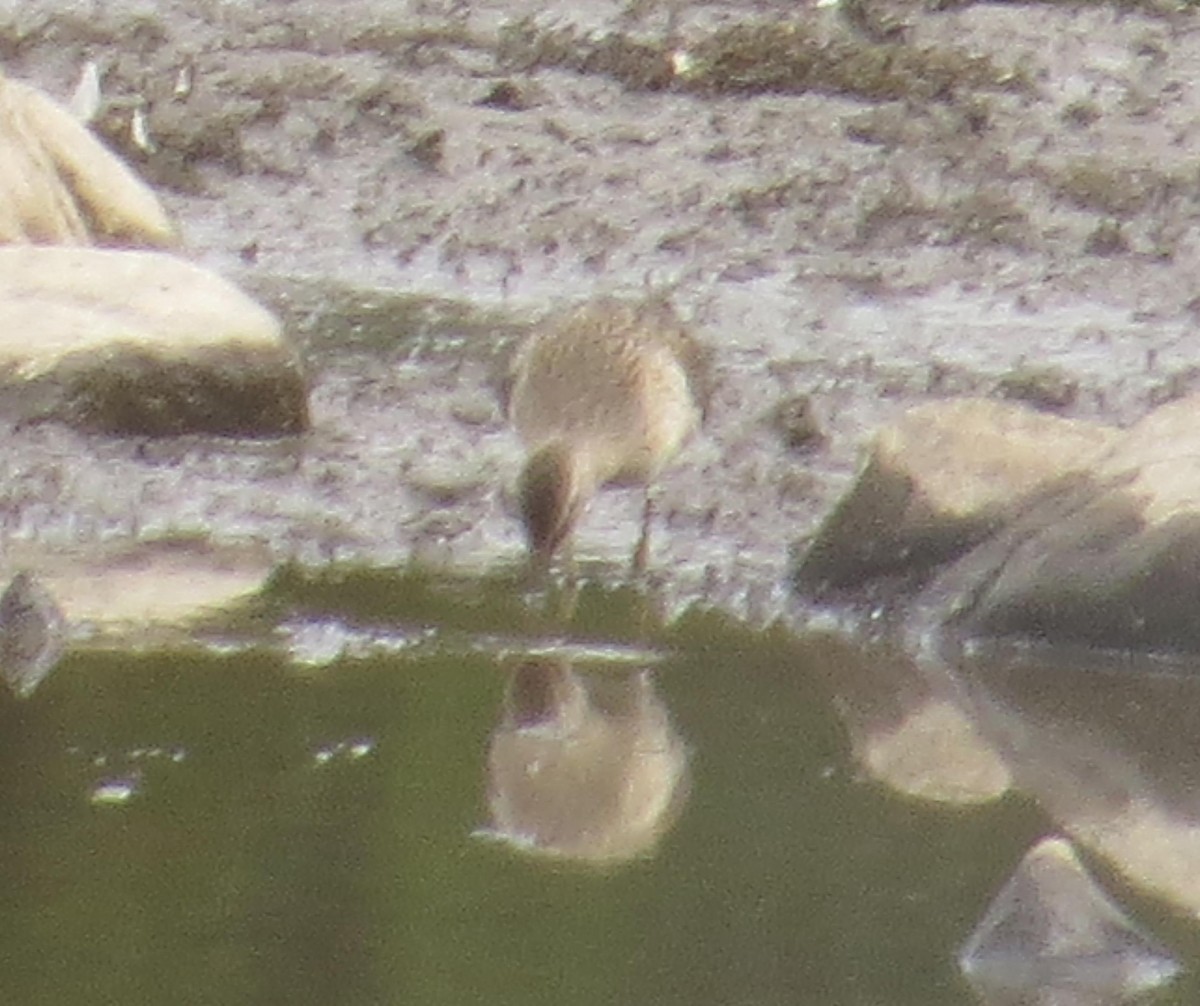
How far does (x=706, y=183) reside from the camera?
24.7 ft

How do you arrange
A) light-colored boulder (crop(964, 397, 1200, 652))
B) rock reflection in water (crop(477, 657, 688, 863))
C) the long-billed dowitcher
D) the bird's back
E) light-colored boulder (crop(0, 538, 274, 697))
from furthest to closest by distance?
the bird's back
the long-billed dowitcher
light-colored boulder (crop(964, 397, 1200, 652))
light-colored boulder (crop(0, 538, 274, 697))
rock reflection in water (crop(477, 657, 688, 863))

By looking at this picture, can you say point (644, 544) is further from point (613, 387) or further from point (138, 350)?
point (138, 350)

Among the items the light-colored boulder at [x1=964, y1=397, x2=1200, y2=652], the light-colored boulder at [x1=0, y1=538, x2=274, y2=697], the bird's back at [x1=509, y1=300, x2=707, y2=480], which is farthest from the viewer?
the bird's back at [x1=509, y1=300, x2=707, y2=480]


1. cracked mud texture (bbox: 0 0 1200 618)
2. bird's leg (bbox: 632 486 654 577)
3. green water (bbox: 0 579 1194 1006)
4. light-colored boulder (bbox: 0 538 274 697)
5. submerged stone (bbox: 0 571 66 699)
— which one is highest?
green water (bbox: 0 579 1194 1006)

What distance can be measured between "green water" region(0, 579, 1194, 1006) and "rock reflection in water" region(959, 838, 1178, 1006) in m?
0.05

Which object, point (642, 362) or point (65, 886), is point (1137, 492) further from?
point (65, 886)

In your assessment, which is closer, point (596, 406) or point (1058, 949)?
point (1058, 949)

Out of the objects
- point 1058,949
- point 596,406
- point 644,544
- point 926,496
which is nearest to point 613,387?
point 596,406

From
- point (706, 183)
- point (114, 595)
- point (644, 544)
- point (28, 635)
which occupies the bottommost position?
point (706, 183)

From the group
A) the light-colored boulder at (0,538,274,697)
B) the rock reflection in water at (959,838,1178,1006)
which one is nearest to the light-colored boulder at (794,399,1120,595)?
the light-colored boulder at (0,538,274,697)

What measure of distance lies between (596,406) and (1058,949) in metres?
2.58

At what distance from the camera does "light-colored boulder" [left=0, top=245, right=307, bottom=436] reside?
623cm

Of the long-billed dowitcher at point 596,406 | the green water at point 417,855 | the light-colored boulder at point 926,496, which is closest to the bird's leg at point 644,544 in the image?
the long-billed dowitcher at point 596,406

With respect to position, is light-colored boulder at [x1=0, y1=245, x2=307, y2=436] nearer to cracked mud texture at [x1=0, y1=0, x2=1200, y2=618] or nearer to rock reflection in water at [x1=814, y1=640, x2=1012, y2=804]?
cracked mud texture at [x1=0, y1=0, x2=1200, y2=618]
